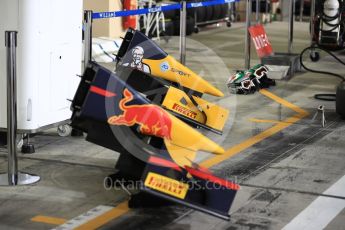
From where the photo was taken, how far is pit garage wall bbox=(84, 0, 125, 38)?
46.0 feet

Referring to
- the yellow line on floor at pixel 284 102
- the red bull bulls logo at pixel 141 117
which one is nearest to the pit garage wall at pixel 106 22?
the yellow line on floor at pixel 284 102

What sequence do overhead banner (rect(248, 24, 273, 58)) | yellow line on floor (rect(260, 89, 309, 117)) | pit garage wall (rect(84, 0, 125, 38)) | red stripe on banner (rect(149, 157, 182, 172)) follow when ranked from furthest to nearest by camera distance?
pit garage wall (rect(84, 0, 125, 38)) → overhead banner (rect(248, 24, 273, 58)) → yellow line on floor (rect(260, 89, 309, 117)) → red stripe on banner (rect(149, 157, 182, 172))

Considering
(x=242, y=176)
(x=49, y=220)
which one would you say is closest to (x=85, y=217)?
(x=49, y=220)

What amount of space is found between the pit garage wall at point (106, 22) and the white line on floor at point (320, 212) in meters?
8.65

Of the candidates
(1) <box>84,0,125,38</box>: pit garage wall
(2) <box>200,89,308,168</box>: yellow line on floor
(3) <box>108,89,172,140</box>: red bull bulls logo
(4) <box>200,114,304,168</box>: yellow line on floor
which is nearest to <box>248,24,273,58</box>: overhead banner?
(2) <box>200,89,308,168</box>: yellow line on floor

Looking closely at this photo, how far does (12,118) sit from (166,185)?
165 centimetres

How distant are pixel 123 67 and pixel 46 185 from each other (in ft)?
6.64

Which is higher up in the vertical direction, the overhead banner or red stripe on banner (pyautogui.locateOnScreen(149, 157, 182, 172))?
the overhead banner

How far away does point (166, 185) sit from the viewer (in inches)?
203

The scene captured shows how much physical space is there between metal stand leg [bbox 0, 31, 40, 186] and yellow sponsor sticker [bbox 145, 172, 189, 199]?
1537 mm

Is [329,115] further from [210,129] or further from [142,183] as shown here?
[142,183]

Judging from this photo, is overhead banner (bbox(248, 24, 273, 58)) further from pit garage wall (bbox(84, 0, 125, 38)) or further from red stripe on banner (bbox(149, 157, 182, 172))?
red stripe on banner (bbox(149, 157, 182, 172))

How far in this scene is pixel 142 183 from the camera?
16.7 ft

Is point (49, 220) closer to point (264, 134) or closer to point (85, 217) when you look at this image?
point (85, 217)
